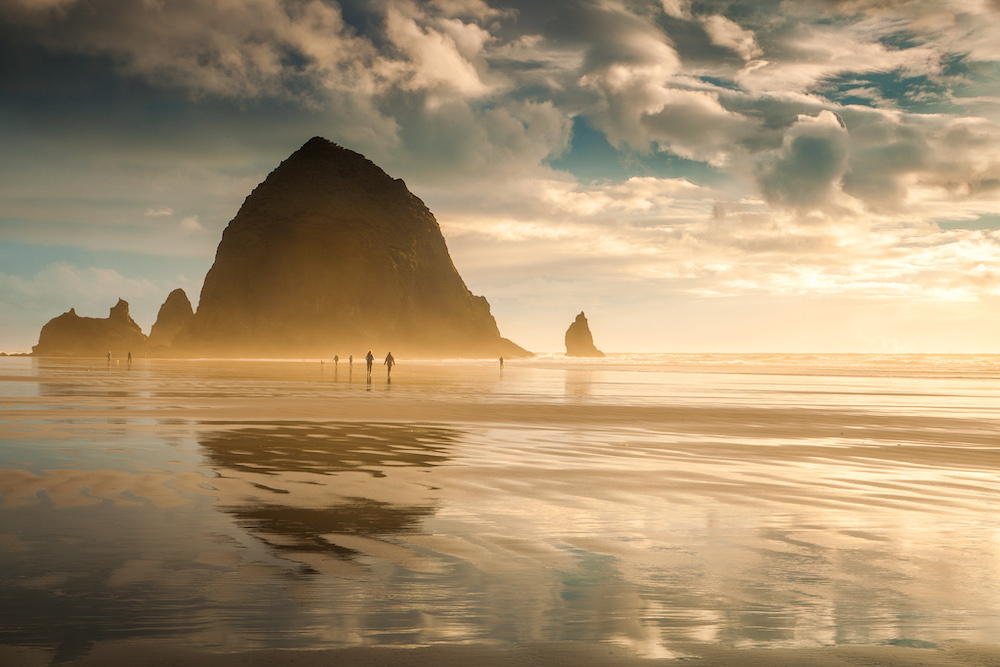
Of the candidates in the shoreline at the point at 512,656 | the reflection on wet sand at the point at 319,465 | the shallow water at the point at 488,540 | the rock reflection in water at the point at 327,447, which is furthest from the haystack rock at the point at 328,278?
the shoreline at the point at 512,656

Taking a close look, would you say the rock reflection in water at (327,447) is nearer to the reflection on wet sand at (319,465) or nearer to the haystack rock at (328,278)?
the reflection on wet sand at (319,465)

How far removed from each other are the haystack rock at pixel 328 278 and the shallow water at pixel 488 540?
14435cm

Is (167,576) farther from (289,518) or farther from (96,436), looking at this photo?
(96,436)

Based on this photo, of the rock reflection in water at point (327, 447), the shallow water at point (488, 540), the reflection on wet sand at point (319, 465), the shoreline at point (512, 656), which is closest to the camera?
the shoreline at point (512, 656)

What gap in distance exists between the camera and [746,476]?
10.3 m

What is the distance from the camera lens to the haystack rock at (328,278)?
16088 cm

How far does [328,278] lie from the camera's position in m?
168

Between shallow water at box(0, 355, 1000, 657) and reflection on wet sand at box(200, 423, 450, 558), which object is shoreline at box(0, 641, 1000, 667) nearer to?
shallow water at box(0, 355, 1000, 657)

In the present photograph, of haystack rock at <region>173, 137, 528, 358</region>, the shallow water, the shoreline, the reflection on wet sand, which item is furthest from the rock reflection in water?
haystack rock at <region>173, 137, 528, 358</region>

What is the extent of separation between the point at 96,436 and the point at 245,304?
524 feet

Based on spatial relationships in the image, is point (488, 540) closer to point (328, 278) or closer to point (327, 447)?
point (327, 447)

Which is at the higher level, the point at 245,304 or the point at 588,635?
the point at 245,304

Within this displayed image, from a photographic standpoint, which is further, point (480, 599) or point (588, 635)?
point (480, 599)

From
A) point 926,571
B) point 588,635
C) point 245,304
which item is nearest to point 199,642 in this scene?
point 588,635
